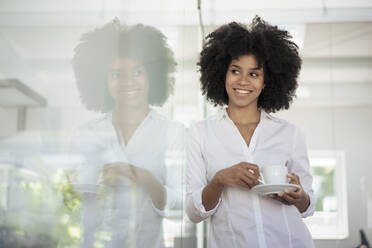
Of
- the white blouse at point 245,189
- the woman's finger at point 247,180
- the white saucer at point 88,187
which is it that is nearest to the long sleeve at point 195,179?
the white blouse at point 245,189

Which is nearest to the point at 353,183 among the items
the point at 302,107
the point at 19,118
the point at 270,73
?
the point at 302,107

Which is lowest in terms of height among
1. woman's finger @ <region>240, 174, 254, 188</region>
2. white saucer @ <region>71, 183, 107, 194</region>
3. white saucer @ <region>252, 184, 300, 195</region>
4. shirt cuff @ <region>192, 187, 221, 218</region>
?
shirt cuff @ <region>192, 187, 221, 218</region>

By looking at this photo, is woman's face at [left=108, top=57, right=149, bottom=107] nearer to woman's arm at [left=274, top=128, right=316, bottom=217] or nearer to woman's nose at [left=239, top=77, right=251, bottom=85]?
woman's nose at [left=239, top=77, right=251, bottom=85]

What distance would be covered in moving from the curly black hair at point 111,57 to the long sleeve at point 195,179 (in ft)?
0.89

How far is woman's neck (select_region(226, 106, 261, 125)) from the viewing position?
137cm

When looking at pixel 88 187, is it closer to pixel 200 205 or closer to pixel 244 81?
pixel 200 205

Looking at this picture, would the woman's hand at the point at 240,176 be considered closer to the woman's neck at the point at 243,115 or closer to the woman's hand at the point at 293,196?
the woman's hand at the point at 293,196

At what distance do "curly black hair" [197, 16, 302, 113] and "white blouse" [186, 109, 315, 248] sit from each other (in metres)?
0.17

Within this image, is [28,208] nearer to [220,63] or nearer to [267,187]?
[267,187]

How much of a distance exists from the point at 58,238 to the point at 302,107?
3.45 m

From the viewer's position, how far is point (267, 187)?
1.09 meters

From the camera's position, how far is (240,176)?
3.74 feet

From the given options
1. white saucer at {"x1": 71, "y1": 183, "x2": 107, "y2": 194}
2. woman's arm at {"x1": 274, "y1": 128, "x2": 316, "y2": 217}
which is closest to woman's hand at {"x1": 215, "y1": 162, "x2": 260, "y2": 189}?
woman's arm at {"x1": 274, "y1": 128, "x2": 316, "y2": 217}

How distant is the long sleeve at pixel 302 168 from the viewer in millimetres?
1309
